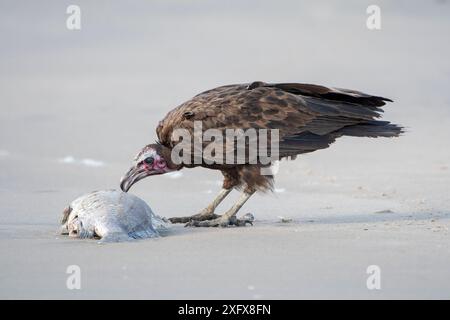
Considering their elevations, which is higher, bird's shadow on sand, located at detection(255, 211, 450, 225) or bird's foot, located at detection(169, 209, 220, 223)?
bird's foot, located at detection(169, 209, 220, 223)

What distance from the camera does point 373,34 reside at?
70.4 ft

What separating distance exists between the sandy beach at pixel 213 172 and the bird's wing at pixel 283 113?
724 millimetres

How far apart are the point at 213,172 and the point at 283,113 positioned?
3113mm

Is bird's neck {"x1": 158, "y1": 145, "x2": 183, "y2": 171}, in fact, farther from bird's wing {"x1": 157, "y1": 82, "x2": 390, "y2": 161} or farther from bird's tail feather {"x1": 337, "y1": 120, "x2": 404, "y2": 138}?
bird's tail feather {"x1": 337, "y1": 120, "x2": 404, "y2": 138}

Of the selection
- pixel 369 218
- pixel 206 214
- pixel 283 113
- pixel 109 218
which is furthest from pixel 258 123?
pixel 109 218

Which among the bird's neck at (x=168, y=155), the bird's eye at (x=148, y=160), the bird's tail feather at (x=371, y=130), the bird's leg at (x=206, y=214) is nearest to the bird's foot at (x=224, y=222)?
the bird's leg at (x=206, y=214)

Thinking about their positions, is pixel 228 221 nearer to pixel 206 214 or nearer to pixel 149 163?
pixel 206 214

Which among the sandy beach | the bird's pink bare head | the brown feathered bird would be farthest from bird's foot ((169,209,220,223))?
the bird's pink bare head

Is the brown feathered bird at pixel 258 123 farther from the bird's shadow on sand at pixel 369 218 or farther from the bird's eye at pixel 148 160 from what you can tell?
the bird's shadow on sand at pixel 369 218

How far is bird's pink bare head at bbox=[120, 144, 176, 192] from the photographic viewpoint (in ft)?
32.1

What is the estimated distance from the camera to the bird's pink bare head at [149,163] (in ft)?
32.1

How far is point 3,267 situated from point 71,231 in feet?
4.21

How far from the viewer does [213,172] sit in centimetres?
1273
